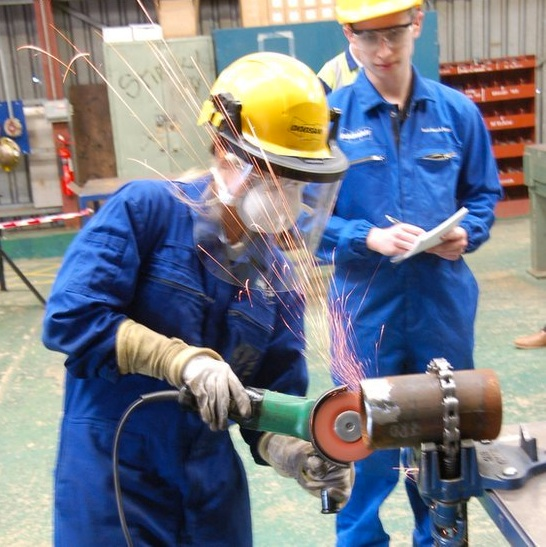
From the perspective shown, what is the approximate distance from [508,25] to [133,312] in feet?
25.4

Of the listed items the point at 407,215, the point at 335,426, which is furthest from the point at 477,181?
the point at 335,426

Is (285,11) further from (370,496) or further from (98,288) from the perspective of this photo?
(98,288)

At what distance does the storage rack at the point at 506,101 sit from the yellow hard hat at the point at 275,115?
257 inches

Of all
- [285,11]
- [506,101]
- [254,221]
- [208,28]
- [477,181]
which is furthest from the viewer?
[208,28]

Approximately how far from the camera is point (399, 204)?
2238 millimetres

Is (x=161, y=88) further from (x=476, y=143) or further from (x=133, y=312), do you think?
(x=133, y=312)

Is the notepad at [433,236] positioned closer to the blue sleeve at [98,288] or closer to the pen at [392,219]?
the pen at [392,219]

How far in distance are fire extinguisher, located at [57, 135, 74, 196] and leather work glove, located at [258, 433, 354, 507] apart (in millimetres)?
5951

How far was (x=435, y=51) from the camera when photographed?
21.3ft

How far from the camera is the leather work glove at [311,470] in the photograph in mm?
1600

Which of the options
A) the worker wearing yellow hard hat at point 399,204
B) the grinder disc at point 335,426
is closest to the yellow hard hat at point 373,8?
the worker wearing yellow hard hat at point 399,204

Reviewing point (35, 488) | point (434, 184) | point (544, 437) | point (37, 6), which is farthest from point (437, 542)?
point (37, 6)

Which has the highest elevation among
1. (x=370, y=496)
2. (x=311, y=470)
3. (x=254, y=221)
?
(x=254, y=221)

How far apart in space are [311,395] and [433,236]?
2056 mm
